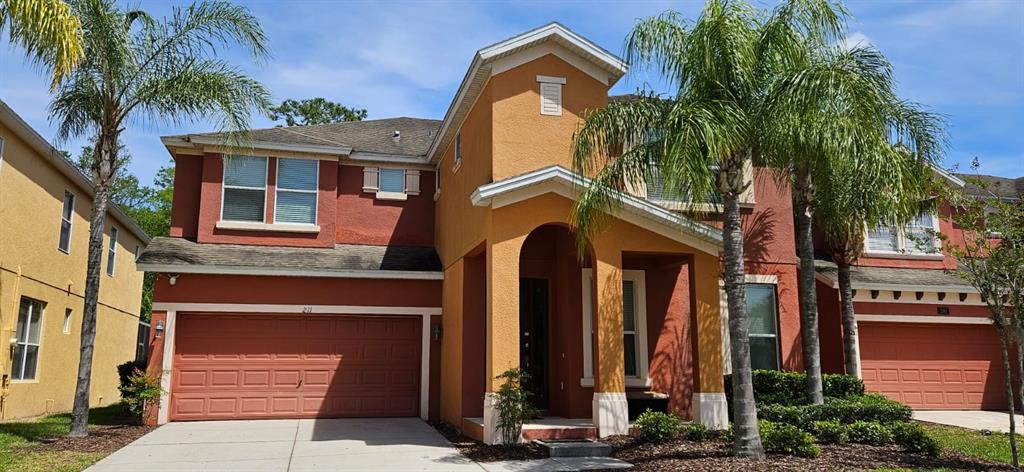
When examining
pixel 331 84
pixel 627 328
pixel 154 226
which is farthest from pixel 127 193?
pixel 627 328

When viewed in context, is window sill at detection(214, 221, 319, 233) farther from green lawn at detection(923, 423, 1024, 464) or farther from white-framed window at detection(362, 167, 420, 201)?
green lawn at detection(923, 423, 1024, 464)

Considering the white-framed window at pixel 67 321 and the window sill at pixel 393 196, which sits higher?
the window sill at pixel 393 196

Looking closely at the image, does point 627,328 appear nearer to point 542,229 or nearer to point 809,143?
point 542,229

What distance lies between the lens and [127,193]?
39469mm

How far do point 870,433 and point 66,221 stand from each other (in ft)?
55.8

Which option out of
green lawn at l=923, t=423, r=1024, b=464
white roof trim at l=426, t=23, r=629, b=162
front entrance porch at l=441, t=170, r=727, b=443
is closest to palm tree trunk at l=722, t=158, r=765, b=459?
front entrance porch at l=441, t=170, r=727, b=443

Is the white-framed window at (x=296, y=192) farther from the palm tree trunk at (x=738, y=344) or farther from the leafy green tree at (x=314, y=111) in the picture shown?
the leafy green tree at (x=314, y=111)

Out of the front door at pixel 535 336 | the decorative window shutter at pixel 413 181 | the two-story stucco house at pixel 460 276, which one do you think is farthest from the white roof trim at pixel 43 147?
the front door at pixel 535 336

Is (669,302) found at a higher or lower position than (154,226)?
lower

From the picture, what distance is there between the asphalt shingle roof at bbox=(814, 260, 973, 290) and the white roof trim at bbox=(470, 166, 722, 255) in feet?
18.1

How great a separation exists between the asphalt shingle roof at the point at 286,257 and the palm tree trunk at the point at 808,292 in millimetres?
7473

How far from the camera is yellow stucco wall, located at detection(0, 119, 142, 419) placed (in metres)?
13.6

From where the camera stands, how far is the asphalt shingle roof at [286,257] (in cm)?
1461

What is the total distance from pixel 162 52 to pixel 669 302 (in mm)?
10549
